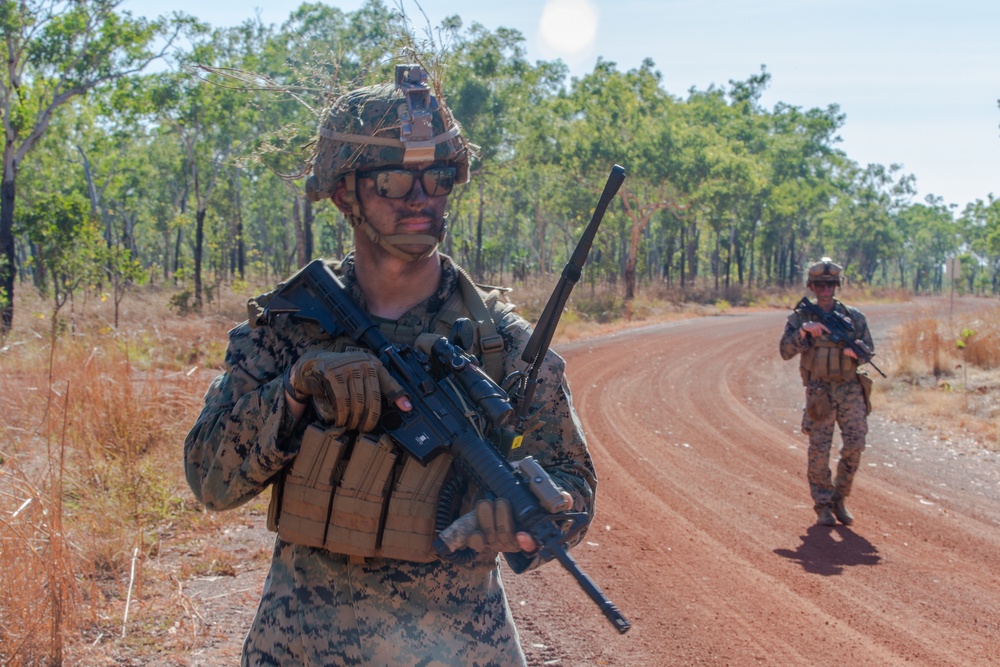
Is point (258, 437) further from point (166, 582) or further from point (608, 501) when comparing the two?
point (608, 501)

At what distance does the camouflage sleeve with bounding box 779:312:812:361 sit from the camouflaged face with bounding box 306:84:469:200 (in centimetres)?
560

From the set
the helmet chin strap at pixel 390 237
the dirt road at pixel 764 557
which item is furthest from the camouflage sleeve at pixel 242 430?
→ the dirt road at pixel 764 557

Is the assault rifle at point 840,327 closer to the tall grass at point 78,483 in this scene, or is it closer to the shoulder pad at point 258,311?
the tall grass at point 78,483

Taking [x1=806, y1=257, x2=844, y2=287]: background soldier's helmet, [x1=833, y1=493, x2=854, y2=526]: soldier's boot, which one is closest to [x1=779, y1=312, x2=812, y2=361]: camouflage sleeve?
[x1=806, y1=257, x2=844, y2=287]: background soldier's helmet

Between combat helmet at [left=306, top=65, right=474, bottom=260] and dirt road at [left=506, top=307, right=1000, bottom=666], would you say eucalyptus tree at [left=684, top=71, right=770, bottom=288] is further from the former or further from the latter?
combat helmet at [left=306, top=65, right=474, bottom=260]

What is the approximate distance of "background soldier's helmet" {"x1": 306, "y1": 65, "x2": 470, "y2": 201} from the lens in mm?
2258

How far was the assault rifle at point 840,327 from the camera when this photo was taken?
722 cm

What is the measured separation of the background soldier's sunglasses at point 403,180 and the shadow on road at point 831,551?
4.66 metres

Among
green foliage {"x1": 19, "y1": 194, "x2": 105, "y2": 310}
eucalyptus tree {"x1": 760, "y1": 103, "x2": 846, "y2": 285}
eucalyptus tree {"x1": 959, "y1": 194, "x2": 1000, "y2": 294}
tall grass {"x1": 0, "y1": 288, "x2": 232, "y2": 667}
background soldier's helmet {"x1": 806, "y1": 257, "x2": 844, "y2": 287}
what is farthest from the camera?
eucalyptus tree {"x1": 959, "y1": 194, "x2": 1000, "y2": 294}

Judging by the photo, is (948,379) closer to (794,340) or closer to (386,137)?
(794,340)

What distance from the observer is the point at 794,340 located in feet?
24.6

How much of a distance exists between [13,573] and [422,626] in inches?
88.4

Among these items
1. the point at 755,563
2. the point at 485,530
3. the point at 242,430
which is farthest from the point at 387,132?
the point at 755,563

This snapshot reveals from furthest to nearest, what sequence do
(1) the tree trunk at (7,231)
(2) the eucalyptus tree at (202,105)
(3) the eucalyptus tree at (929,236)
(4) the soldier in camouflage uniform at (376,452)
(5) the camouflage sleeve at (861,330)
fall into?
(3) the eucalyptus tree at (929,236) → (2) the eucalyptus tree at (202,105) → (1) the tree trunk at (7,231) → (5) the camouflage sleeve at (861,330) → (4) the soldier in camouflage uniform at (376,452)
